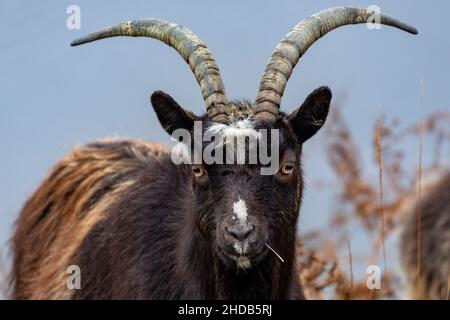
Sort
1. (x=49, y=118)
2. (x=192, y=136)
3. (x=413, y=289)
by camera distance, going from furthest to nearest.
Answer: (x=49, y=118) < (x=413, y=289) < (x=192, y=136)

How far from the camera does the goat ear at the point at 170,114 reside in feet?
23.8

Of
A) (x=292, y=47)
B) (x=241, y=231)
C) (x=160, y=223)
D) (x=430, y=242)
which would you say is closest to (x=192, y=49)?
(x=292, y=47)

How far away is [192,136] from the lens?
719cm

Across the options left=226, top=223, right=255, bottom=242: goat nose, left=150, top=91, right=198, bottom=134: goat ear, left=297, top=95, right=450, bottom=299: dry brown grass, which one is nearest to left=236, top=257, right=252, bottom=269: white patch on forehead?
left=226, top=223, right=255, bottom=242: goat nose

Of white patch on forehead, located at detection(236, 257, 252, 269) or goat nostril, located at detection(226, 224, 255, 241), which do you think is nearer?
goat nostril, located at detection(226, 224, 255, 241)

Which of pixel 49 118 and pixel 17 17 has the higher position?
pixel 49 118

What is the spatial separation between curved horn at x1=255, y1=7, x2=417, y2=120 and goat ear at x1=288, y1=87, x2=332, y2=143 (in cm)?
17

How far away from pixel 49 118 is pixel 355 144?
69.7 meters

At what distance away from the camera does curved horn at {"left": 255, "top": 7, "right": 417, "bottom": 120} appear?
715 cm

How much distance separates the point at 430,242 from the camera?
12820 mm

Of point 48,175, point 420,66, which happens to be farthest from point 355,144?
point 420,66

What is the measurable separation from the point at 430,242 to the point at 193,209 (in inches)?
243

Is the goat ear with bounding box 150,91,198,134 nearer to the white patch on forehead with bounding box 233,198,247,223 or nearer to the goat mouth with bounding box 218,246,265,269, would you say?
the white patch on forehead with bounding box 233,198,247,223
